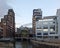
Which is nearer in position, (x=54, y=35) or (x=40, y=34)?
(x=54, y=35)

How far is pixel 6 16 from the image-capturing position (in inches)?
7677

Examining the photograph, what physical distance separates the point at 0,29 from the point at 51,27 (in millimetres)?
49413

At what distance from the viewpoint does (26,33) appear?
186250mm

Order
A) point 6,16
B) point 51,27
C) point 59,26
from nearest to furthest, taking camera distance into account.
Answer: point 59,26 < point 51,27 < point 6,16

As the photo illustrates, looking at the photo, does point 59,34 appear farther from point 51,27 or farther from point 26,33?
point 26,33

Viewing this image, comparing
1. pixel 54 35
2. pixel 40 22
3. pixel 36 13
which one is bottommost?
pixel 54 35

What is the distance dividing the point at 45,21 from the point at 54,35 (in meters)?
12.9

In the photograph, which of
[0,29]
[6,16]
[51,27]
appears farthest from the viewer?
[6,16]

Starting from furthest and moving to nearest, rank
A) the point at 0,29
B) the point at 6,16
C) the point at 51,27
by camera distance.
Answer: the point at 6,16 < the point at 0,29 < the point at 51,27

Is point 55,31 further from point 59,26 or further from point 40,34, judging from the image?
point 40,34

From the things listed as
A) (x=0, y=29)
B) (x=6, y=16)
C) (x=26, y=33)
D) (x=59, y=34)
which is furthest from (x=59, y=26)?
(x=6, y=16)

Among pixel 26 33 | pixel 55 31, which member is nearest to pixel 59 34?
pixel 55 31

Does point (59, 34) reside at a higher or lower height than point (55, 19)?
lower

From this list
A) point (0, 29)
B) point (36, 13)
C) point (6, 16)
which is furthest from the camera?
point (6, 16)
